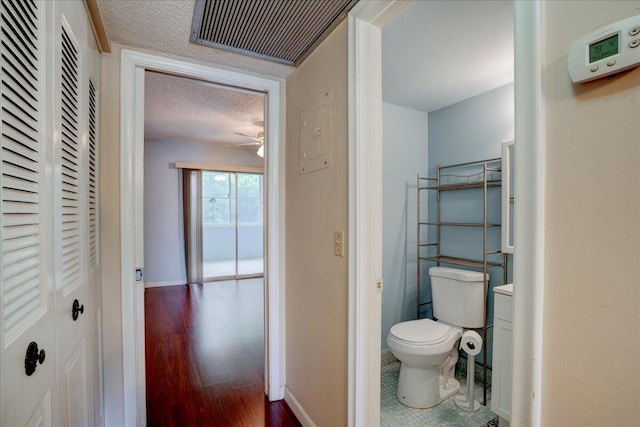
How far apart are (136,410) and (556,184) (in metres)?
2.16

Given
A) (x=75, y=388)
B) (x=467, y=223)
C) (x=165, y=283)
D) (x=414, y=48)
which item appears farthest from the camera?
(x=165, y=283)

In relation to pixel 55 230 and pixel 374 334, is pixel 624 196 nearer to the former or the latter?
pixel 374 334

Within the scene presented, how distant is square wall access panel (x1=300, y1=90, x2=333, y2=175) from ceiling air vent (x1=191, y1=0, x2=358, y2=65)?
0.30 metres

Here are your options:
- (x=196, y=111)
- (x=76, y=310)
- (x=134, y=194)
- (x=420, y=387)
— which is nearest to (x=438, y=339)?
(x=420, y=387)

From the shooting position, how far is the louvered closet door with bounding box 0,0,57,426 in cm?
60

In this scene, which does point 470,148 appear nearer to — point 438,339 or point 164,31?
point 438,339

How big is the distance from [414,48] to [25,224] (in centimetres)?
190

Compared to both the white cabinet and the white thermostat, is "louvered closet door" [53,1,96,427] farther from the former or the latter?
the white cabinet

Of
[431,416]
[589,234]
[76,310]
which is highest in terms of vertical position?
[589,234]

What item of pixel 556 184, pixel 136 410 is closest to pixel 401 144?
pixel 556 184

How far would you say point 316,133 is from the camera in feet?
5.30

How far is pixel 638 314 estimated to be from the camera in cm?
51

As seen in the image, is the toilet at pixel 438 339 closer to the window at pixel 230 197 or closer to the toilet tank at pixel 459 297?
the toilet tank at pixel 459 297

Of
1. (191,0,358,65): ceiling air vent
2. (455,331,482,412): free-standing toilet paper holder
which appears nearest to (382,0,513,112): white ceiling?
(191,0,358,65): ceiling air vent
